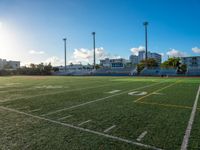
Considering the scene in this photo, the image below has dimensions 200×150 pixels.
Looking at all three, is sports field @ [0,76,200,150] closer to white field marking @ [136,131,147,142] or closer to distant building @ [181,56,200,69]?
white field marking @ [136,131,147,142]

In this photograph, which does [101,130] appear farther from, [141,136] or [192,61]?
[192,61]

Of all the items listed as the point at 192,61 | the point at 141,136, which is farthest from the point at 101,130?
the point at 192,61

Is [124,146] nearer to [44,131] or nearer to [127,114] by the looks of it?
[44,131]

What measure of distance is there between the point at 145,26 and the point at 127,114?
50.4 meters

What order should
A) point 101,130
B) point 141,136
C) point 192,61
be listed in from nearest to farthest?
1. point 141,136
2. point 101,130
3. point 192,61

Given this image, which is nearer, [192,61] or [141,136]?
[141,136]

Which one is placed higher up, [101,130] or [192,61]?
[192,61]

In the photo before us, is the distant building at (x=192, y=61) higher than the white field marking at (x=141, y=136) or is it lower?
higher

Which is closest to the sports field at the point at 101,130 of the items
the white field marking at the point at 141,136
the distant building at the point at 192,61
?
the white field marking at the point at 141,136

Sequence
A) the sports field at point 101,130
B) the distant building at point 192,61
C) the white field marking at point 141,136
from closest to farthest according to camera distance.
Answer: the sports field at point 101,130, the white field marking at point 141,136, the distant building at point 192,61

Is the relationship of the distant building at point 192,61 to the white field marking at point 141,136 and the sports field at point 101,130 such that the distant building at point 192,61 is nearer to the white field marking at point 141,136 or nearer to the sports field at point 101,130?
the sports field at point 101,130

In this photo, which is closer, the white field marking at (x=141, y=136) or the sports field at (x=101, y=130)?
the sports field at (x=101, y=130)

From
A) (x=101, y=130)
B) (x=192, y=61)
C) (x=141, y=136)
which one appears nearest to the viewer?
(x=141, y=136)

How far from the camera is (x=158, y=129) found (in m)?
3.74
